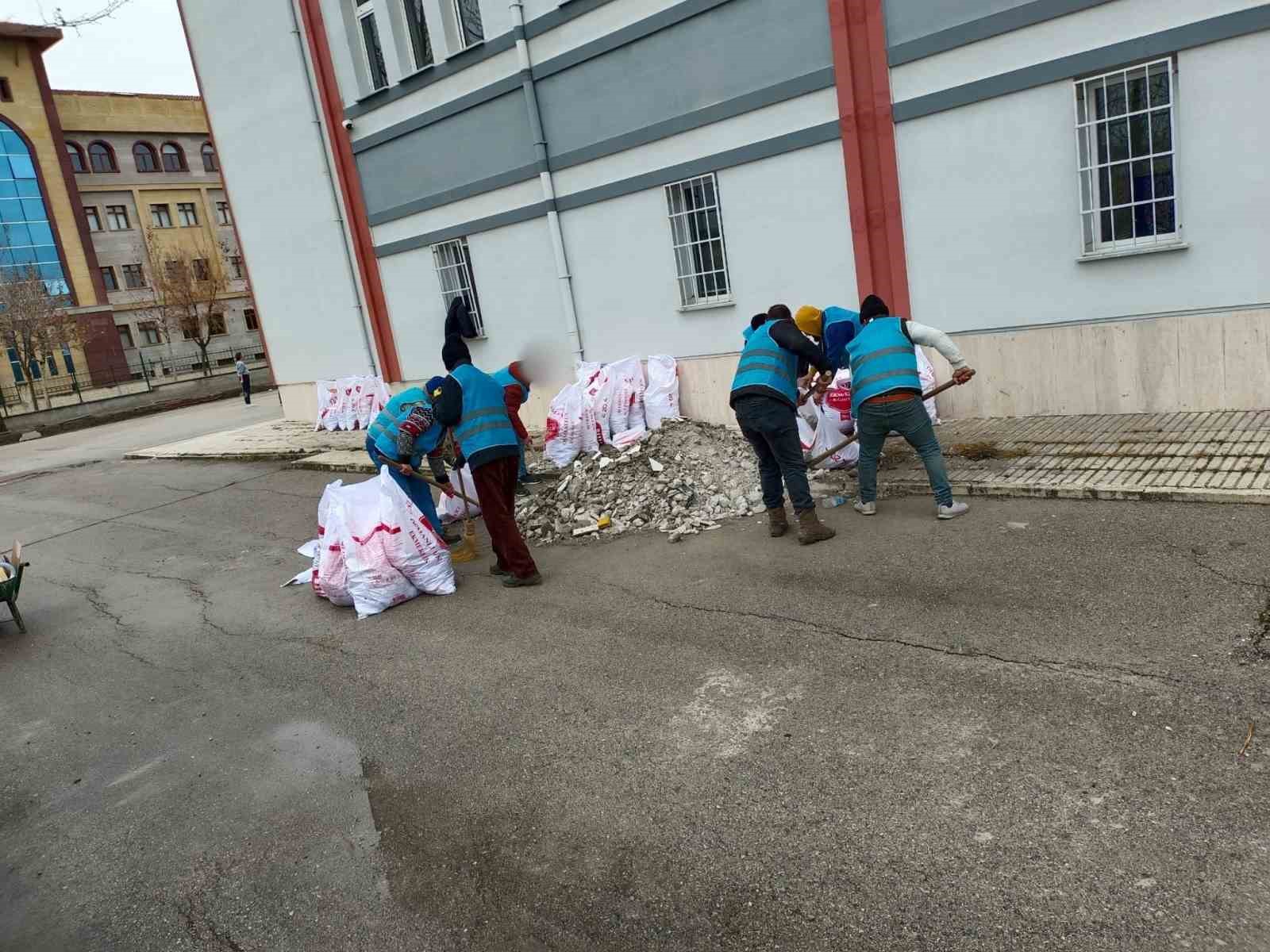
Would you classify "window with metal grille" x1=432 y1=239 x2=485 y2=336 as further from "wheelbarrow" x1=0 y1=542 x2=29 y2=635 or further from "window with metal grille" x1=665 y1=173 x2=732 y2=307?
"wheelbarrow" x1=0 y1=542 x2=29 y2=635

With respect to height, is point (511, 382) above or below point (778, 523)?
above

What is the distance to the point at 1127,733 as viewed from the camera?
11.2ft

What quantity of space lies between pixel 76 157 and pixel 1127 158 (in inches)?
1911

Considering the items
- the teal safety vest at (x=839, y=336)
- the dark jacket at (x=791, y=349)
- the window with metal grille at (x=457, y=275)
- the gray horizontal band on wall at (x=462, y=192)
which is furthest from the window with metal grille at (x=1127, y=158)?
the window with metal grille at (x=457, y=275)

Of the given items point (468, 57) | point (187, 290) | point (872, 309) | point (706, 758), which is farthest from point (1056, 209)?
point (187, 290)

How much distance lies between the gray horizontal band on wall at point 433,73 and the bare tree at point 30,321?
21.3 metres

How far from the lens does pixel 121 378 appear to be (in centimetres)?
4206

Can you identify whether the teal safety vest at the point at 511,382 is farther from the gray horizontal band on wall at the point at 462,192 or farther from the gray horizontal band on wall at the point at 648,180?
the gray horizontal band on wall at the point at 462,192

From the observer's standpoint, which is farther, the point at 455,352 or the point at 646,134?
the point at 646,134

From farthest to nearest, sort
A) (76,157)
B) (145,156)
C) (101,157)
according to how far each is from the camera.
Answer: (145,156) → (101,157) → (76,157)

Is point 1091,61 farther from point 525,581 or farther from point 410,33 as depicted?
point 410,33

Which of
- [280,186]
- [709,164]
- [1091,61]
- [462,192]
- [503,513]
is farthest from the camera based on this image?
[280,186]

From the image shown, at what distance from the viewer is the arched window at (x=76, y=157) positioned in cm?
4241

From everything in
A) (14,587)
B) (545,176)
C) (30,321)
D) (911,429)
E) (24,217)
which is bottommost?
(14,587)
